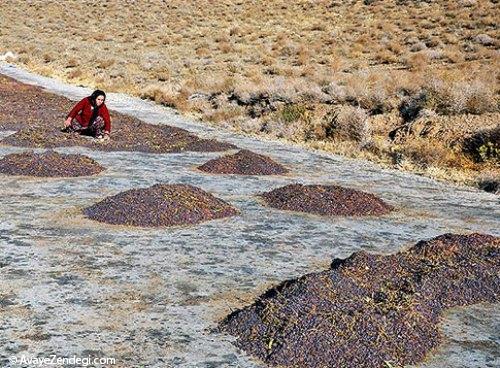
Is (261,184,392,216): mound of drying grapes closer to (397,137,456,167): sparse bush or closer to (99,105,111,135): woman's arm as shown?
(397,137,456,167): sparse bush

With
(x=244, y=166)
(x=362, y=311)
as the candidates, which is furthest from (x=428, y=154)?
(x=362, y=311)

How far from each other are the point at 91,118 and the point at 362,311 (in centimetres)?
1168

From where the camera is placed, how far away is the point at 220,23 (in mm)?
54250

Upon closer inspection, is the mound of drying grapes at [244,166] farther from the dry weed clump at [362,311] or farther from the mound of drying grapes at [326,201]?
the dry weed clump at [362,311]

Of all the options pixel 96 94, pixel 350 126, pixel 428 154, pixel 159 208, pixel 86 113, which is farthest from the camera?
pixel 350 126

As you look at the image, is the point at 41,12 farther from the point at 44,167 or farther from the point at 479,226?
the point at 479,226

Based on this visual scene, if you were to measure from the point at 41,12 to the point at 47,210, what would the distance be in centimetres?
6153

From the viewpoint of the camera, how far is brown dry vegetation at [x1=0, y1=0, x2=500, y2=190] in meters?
17.9

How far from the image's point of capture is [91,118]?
15719 mm

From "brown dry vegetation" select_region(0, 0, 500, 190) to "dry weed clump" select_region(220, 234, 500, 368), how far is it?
696cm

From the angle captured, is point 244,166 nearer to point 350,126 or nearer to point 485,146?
point 485,146

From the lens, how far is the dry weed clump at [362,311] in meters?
4.80

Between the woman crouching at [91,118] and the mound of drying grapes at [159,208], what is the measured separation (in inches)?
249

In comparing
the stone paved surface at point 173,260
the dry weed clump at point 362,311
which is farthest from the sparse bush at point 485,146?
the dry weed clump at point 362,311
